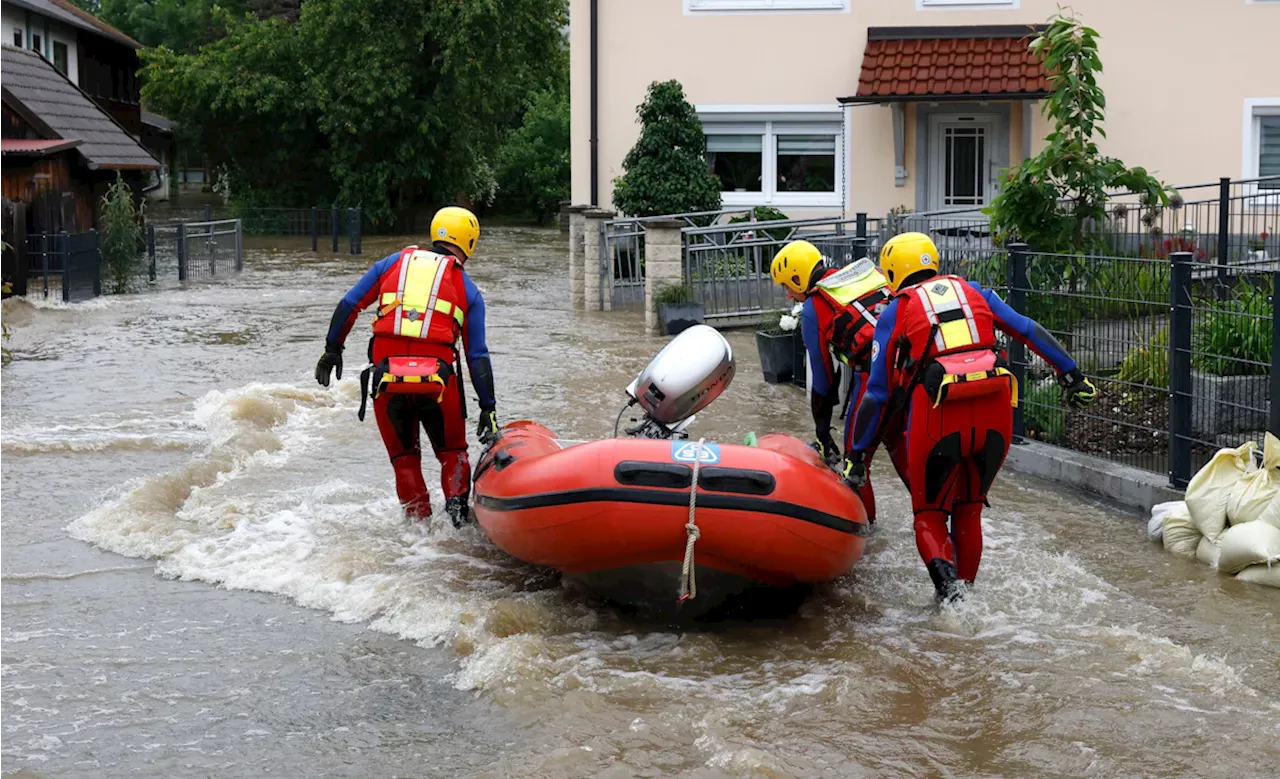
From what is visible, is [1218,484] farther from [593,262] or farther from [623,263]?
[593,262]

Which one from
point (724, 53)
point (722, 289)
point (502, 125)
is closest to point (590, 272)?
point (722, 289)

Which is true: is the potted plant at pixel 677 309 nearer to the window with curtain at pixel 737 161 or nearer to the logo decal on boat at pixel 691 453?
the window with curtain at pixel 737 161

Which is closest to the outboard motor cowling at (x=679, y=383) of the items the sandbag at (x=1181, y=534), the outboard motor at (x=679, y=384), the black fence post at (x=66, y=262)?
the outboard motor at (x=679, y=384)

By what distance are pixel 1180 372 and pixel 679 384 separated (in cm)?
287

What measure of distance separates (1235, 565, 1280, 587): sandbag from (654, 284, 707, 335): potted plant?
32.5 ft

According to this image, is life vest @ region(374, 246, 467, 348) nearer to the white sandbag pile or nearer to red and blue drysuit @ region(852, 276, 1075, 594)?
red and blue drysuit @ region(852, 276, 1075, 594)

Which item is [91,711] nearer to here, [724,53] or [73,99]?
[724,53]

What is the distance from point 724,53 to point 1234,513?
14909 mm

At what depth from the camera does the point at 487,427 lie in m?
8.20

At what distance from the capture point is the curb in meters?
8.95

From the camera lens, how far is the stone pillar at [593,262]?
1947 centimetres

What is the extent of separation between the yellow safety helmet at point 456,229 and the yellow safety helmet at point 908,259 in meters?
2.37

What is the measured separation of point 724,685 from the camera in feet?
20.8

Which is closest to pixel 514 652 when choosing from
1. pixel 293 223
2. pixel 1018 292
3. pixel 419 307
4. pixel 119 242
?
pixel 419 307
